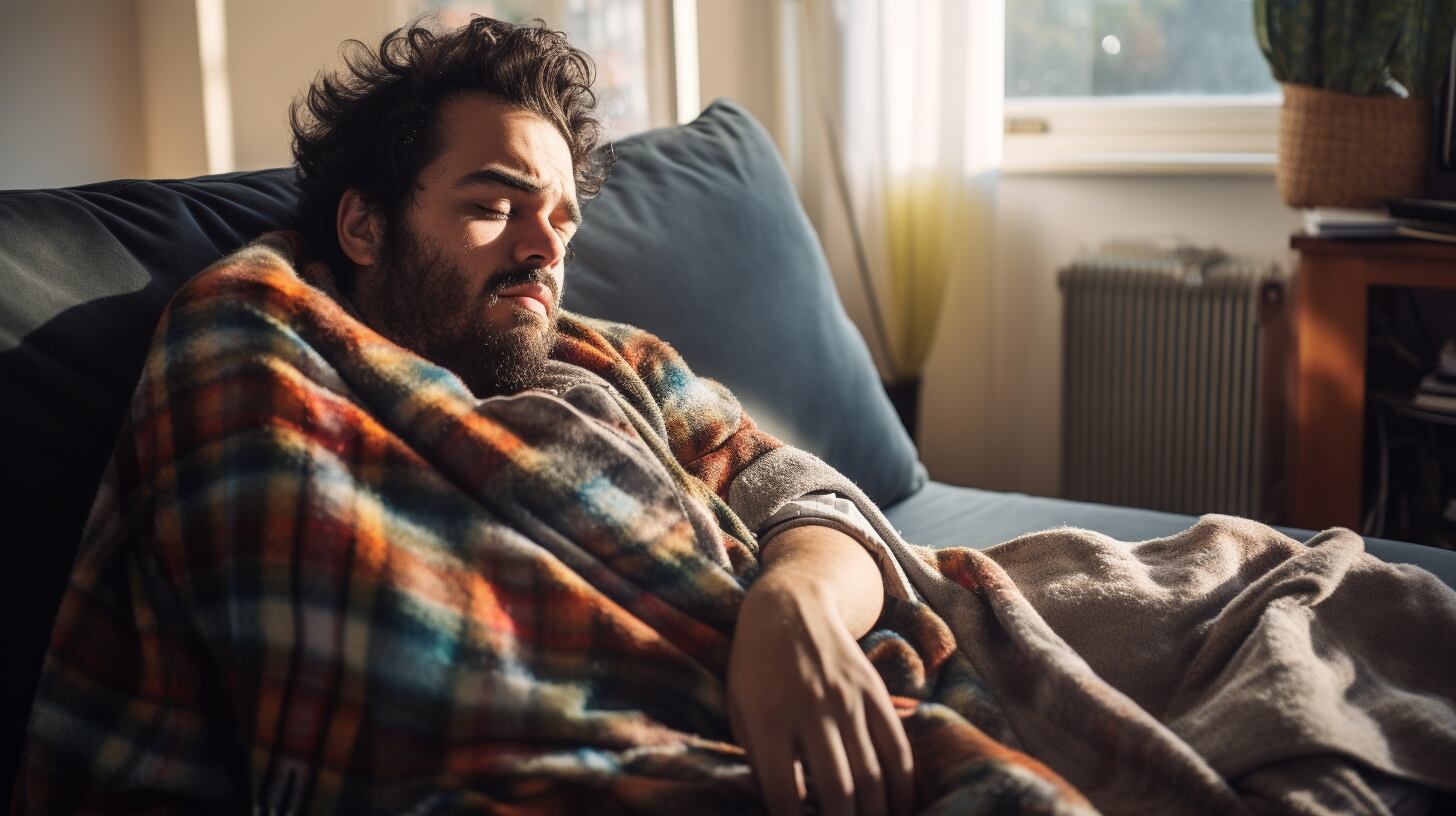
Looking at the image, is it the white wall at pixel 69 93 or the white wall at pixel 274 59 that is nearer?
the white wall at pixel 69 93

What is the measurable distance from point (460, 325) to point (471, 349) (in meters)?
0.02

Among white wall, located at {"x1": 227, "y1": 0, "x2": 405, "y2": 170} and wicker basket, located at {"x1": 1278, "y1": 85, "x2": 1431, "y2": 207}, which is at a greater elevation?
white wall, located at {"x1": 227, "y1": 0, "x2": 405, "y2": 170}

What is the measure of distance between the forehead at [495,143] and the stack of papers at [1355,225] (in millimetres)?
1404

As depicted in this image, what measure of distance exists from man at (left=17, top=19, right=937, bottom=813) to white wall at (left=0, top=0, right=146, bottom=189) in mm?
964

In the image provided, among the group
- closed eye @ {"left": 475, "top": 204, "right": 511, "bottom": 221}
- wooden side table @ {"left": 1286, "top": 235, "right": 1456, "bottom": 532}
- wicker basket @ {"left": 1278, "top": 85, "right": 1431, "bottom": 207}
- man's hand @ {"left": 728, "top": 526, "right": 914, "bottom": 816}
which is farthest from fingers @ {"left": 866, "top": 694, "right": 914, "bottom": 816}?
wicker basket @ {"left": 1278, "top": 85, "right": 1431, "bottom": 207}

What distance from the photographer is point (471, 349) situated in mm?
1170

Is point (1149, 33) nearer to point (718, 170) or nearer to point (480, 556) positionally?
point (718, 170)

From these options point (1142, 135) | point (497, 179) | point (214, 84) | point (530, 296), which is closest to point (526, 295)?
point (530, 296)

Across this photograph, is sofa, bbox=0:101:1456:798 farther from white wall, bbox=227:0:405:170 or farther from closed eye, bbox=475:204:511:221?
white wall, bbox=227:0:405:170

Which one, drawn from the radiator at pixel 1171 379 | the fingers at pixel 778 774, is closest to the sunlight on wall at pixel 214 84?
the radiator at pixel 1171 379

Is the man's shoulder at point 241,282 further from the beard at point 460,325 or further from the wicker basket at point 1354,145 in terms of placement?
the wicker basket at point 1354,145

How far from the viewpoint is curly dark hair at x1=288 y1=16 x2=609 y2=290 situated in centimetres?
124

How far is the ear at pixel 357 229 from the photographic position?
1.23m

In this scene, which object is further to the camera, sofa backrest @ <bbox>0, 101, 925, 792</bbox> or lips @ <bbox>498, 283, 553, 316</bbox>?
lips @ <bbox>498, 283, 553, 316</bbox>
